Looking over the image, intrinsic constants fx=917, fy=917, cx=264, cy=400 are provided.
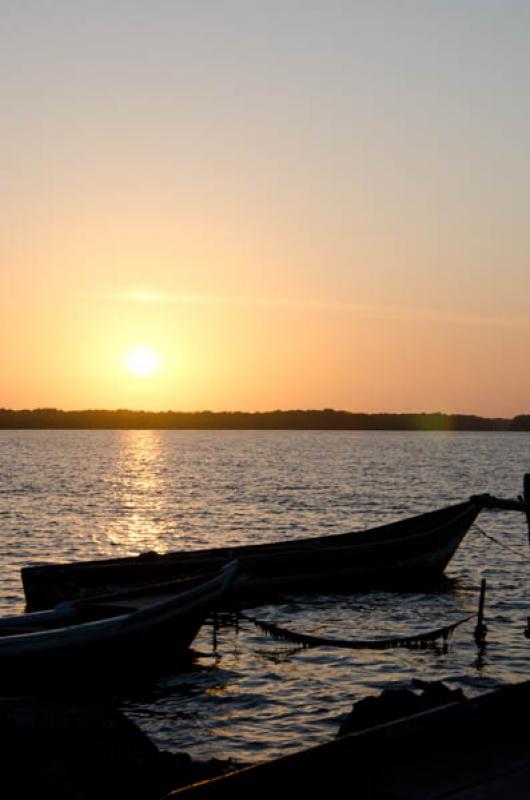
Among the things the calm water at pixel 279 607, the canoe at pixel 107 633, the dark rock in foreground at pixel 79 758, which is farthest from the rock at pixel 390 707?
the canoe at pixel 107 633

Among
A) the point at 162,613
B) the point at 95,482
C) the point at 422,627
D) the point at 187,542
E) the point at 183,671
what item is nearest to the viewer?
the point at 162,613

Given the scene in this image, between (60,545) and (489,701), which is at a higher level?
(489,701)

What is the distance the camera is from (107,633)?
16750mm

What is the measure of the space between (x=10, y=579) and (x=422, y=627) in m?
15.2

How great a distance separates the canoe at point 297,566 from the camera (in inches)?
980

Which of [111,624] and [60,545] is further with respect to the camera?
[60,545]

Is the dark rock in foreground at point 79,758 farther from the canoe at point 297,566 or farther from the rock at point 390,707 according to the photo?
the canoe at point 297,566

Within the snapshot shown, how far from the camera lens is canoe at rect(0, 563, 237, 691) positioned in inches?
614

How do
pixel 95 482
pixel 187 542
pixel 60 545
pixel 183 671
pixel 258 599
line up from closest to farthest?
pixel 183 671 < pixel 258 599 < pixel 60 545 < pixel 187 542 < pixel 95 482

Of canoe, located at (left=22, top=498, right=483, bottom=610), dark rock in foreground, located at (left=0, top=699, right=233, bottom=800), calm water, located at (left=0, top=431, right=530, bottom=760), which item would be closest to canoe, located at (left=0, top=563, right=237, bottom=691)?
calm water, located at (left=0, top=431, right=530, bottom=760)

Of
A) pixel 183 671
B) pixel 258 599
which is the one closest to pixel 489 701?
pixel 183 671

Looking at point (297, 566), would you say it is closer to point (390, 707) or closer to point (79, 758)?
point (390, 707)

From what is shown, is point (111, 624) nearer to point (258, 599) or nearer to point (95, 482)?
point (258, 599)

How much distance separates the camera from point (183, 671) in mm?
19719
